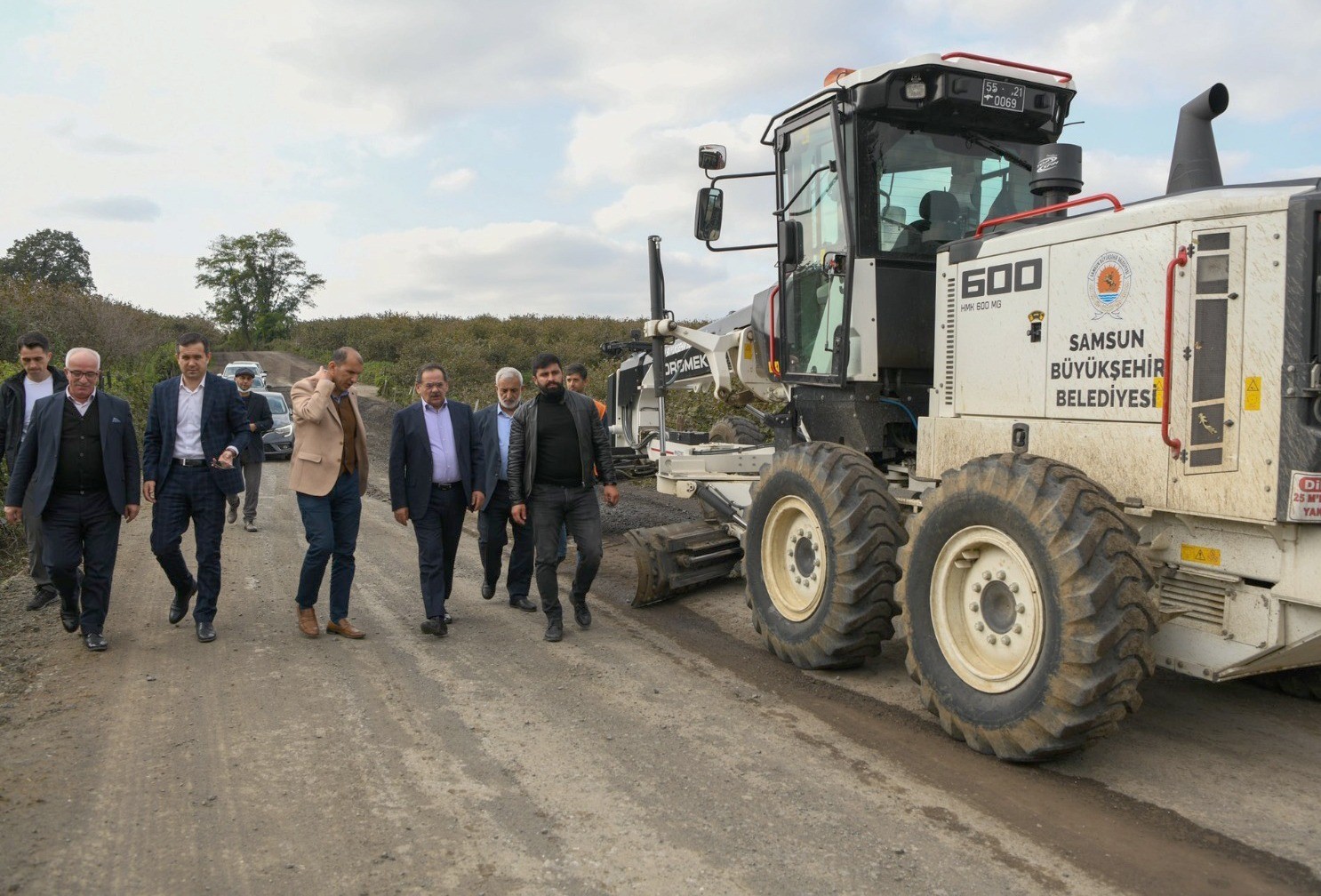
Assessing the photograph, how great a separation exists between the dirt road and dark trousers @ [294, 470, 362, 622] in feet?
1.15

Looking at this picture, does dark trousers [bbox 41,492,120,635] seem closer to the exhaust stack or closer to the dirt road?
the dirt road

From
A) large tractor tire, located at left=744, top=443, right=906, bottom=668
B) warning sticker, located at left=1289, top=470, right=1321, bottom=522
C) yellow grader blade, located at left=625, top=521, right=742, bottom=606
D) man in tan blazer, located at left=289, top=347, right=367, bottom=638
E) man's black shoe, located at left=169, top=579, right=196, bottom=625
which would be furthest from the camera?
yellow grader blade, located at left=625, top=521, right=742, bottom=606

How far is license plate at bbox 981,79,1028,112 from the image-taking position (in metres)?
6.31

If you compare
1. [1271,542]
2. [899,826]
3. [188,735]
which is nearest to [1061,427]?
[1271,542]

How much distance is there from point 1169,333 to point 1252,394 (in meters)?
0.42

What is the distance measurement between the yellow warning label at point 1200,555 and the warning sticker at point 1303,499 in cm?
43

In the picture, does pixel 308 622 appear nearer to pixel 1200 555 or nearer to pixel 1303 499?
pixel 1200 555

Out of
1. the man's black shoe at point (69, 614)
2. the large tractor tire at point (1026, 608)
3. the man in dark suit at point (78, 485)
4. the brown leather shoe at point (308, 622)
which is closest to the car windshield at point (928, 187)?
the large tractor tire at point (1026, 608)

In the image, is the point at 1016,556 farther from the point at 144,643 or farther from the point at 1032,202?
the point at 144,643

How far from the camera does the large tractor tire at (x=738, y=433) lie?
9.81m

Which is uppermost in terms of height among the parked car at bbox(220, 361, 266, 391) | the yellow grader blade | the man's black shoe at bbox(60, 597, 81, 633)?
the parked car at bbox(220, 361, 266, 391)

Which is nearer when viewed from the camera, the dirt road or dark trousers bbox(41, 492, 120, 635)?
the dirt road

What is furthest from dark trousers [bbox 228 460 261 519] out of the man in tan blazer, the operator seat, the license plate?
the license plate

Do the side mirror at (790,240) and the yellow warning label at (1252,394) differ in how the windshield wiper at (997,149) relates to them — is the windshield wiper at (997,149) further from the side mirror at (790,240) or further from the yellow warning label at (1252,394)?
the yellow warning label at (1252,394)
